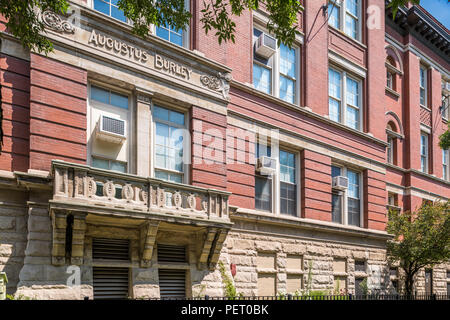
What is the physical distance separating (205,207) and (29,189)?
5.32m

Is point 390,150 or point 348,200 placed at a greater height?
point 390,150

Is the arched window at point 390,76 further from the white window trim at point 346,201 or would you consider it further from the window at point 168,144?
the window at point 168,144

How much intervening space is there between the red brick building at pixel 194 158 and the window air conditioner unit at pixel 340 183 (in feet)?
0.21

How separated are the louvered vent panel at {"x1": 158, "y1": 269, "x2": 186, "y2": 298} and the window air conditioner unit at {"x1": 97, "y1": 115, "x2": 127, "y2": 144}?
14.1ft

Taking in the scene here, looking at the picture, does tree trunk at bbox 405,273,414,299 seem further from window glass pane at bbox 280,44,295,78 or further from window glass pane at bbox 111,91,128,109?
window glass pane at bbox 111,91,128,109

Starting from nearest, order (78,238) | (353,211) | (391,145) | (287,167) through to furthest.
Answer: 1. (78,238)
2. (287,167)
3. (353,211)
4. (391,145)

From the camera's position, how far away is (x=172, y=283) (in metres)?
15.3

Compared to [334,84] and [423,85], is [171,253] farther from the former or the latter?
[423,85]

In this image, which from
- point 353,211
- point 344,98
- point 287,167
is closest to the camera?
point 287,167

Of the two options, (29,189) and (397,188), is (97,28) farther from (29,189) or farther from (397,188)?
→ (397,188)

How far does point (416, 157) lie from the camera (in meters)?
29.6

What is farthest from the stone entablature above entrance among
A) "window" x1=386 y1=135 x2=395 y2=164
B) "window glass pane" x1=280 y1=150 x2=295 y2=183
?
"window" x1=386 y1=135 x2=395 y2=164

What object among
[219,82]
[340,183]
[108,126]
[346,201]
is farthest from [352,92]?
[108,126]

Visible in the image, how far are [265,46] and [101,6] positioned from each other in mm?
6914
